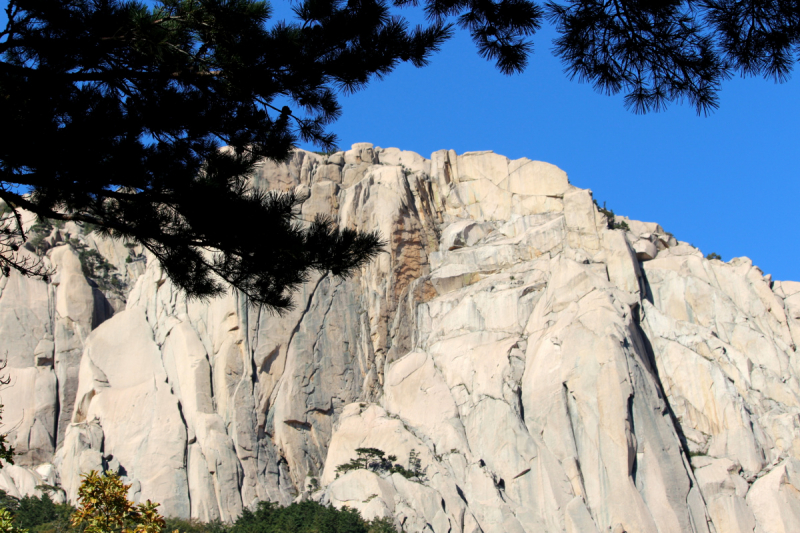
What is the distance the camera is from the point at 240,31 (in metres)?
9.06

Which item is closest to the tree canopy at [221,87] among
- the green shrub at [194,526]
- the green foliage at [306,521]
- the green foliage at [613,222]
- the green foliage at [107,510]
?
the green foliage at [107,510]

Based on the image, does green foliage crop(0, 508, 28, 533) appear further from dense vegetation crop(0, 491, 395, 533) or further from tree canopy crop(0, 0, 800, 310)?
dense vegetation crop(0, 491, 395, 533)

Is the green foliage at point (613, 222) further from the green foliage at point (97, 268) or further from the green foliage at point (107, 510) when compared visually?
the green foliage at point (107, 510)

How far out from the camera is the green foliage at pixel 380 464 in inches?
1199

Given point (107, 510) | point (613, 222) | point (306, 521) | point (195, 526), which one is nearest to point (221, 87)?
point (107, 510)

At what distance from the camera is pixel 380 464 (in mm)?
31094

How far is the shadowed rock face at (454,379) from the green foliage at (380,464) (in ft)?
1.09

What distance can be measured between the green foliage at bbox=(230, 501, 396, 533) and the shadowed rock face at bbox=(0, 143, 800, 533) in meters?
0.85

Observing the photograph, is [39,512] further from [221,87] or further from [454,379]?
[221,87]

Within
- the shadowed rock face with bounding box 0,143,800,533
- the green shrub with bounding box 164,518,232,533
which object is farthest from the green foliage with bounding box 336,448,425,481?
the green shrub with bounding box 164,518,232,533

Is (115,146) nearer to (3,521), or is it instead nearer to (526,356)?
(3,521)

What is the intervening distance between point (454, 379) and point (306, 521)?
29.5 ft

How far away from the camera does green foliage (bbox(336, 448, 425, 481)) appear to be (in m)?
30.5

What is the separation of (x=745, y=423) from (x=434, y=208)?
66.0 feet
